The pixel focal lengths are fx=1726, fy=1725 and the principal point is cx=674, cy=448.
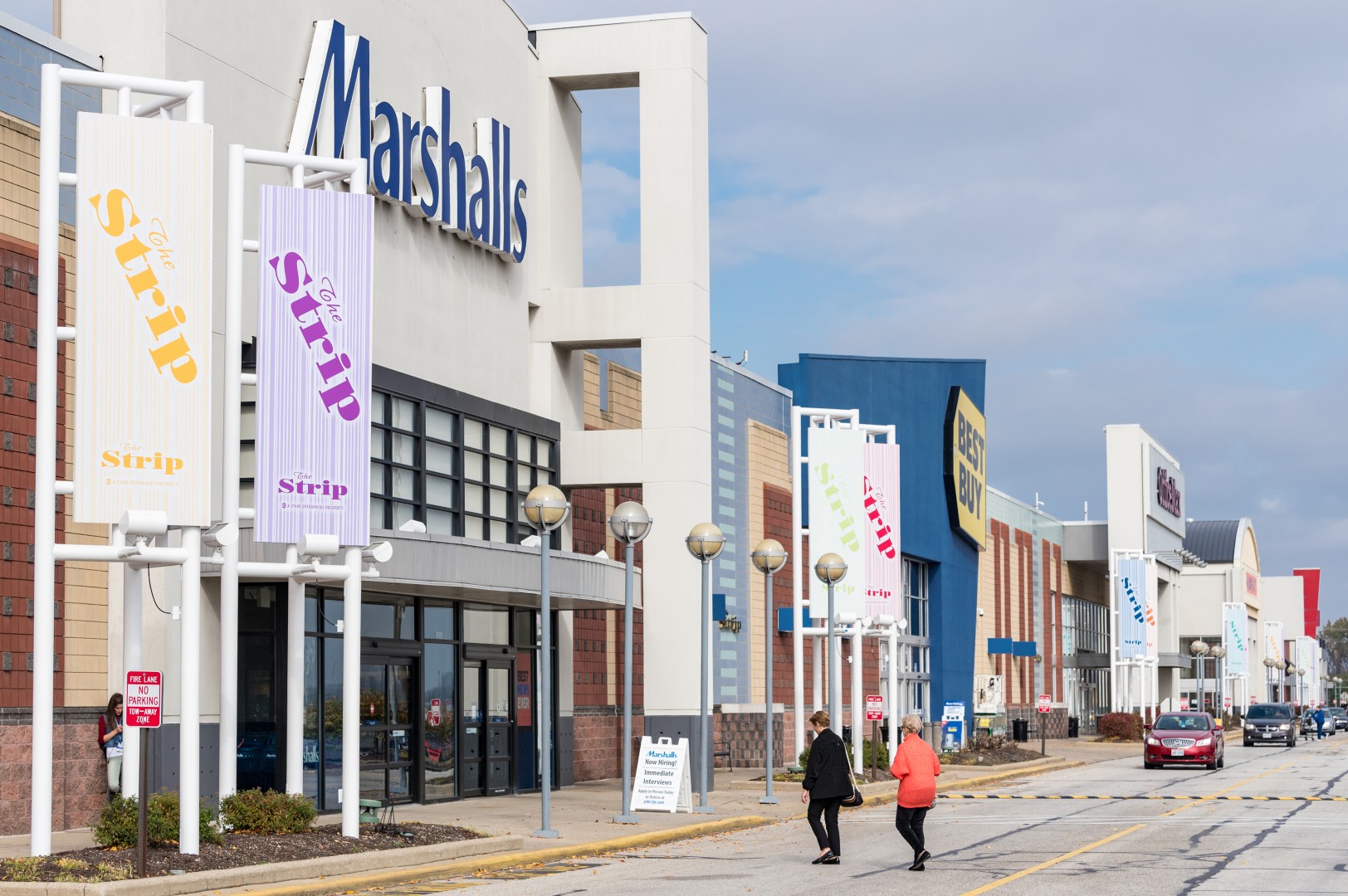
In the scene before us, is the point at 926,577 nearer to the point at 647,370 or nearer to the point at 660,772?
the point at 647,370

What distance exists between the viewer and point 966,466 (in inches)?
2347

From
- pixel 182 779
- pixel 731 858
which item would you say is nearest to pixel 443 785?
pixel 731 858

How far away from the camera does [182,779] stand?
17.6m

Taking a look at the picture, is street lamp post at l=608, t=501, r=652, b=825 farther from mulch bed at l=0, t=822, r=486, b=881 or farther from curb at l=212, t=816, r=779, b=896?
mulch bed at l=0, t=822, r=486, b=881

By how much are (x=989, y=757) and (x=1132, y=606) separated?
115 feet

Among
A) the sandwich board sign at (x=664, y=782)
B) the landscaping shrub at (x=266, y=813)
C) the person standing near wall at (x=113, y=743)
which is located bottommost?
the sandwich board sign at (x=664, y=782)

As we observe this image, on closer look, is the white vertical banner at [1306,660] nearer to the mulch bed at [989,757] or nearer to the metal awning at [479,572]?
the mulch bed at [989,757]

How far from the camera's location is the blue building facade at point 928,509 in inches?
2114

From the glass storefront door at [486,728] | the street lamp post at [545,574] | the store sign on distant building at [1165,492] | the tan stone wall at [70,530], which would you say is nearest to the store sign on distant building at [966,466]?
the store sign on distant building at [1165,492]

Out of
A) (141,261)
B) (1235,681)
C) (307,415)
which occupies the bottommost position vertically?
(1235,681)

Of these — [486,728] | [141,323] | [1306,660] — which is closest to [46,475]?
[141,323]

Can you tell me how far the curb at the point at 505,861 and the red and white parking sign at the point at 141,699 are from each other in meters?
1.66

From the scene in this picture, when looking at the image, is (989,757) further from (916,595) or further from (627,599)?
(627,599)

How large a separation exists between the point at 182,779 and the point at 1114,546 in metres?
72.9
